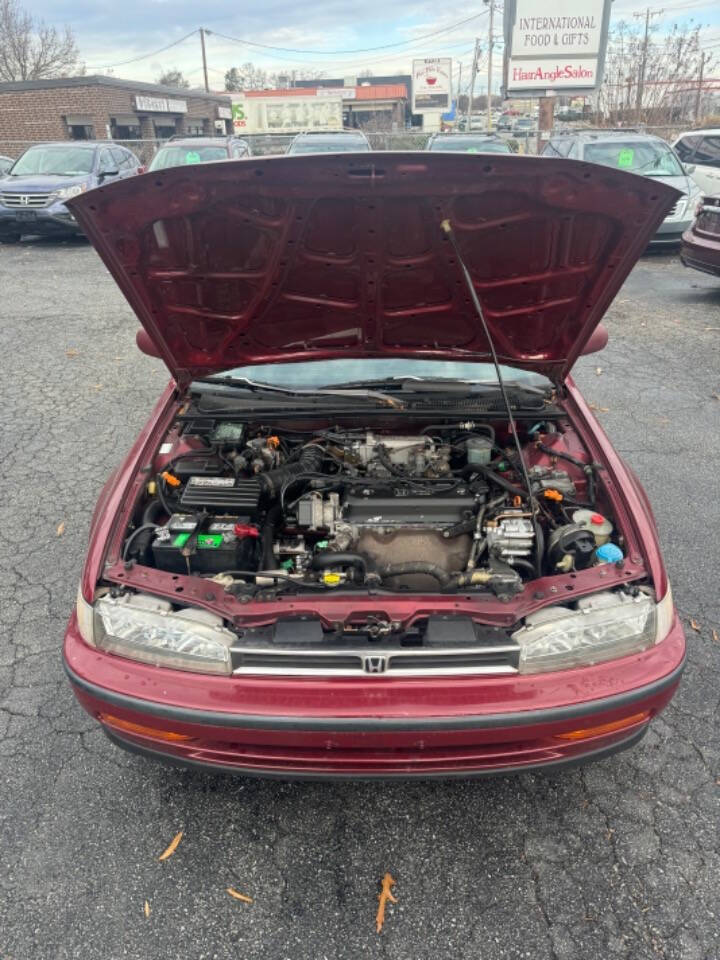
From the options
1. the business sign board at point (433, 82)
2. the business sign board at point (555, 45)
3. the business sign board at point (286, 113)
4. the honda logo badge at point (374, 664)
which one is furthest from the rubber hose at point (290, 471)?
the business sign board at point (433, 82)

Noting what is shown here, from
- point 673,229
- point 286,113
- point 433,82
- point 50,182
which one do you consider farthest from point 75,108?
point 433,82

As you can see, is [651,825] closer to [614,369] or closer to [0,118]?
[614,369]

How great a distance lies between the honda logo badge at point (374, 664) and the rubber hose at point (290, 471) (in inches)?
39.4

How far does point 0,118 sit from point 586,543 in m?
28.9

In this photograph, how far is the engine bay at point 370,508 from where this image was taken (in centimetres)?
227

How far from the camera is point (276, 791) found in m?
2.27

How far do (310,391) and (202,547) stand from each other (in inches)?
35.6

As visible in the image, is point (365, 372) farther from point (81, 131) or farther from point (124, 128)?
point (124, 128)

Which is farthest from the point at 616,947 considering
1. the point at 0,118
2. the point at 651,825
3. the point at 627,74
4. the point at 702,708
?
the point at 0,118

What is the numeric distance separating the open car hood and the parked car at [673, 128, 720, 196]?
10114mm

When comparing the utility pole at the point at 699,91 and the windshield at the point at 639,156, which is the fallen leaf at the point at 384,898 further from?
the utility pole at the point at 699,91

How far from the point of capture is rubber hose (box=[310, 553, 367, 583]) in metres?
2.25

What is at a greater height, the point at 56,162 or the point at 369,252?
the point at 56,162

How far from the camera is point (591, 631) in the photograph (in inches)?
75.0
